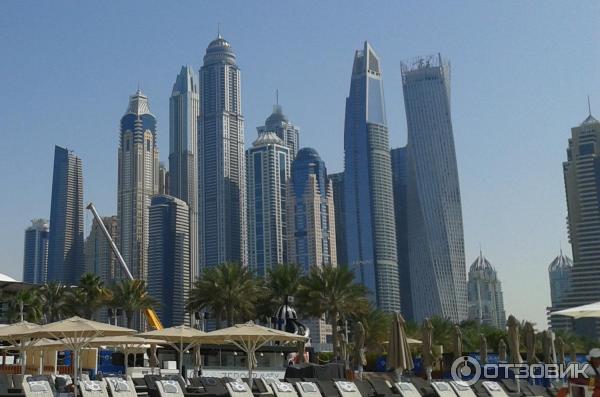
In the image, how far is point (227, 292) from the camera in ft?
169

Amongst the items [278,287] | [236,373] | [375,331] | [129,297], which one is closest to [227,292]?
[278,287]

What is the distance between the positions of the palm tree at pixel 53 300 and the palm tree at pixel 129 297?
140 inches

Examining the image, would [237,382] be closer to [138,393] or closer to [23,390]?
[138,393]

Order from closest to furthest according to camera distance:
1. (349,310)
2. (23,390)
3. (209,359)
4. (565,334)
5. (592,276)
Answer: (23,390)
(209,359)
(349,310)
(565,334)
(592,276)

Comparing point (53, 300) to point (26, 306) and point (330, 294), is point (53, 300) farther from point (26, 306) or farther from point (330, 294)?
point (330, 294)

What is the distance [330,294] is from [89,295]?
60.5 ft

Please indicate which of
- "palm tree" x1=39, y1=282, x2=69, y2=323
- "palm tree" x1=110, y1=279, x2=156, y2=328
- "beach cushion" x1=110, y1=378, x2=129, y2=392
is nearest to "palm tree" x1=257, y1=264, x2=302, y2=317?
"palm tree" x1=110, y1=279, x2=156, y2=328

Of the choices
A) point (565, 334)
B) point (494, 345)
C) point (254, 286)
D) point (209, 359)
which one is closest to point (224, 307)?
point (254, 286)

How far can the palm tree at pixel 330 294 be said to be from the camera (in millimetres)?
50500

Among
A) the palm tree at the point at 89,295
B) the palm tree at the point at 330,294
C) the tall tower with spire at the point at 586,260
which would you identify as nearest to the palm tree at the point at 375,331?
the palm tree at the point at 330,294

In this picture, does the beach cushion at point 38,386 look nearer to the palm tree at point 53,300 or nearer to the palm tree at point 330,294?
the palm tree at point 330,294

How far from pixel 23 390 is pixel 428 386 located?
881cm

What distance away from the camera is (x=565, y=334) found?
67.4m

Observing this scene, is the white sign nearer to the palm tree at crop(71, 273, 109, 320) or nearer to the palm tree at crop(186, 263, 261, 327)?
the palm tree at crop(186, 263, 261, 327)
